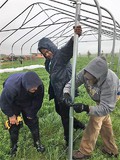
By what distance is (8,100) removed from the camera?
11.9ft

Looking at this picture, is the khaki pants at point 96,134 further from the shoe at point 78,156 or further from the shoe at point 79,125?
the shoe at point 79,125

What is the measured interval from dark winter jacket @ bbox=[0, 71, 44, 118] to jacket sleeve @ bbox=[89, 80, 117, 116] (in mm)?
736

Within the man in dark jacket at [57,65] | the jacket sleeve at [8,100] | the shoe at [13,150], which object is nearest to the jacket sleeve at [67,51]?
the man in dark jacket at [57,65]

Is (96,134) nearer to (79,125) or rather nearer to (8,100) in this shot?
(79,125)

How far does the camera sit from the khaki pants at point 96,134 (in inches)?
143

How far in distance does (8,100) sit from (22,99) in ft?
0.65

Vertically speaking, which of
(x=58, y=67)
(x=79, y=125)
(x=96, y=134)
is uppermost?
(x=58, y=67)

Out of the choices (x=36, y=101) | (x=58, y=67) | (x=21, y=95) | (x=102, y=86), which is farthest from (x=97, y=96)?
(x=21, y=95)

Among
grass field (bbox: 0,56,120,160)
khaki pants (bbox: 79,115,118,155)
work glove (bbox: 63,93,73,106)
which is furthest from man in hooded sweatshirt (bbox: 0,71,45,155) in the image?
khaki pants (bbox: 79,115,118,155)

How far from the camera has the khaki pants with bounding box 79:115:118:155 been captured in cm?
362

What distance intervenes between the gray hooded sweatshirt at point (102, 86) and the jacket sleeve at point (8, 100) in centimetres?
68

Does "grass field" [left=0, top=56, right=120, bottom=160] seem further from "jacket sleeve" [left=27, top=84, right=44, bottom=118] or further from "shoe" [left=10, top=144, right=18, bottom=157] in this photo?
"jacket sleeve" [left=27, top=84, right=44, bottom=118]

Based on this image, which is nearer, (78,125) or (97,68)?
(97,68)

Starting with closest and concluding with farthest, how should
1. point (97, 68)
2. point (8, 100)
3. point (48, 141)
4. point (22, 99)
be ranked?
point (97, 68), point (8, 100), point (22, 99), point (48, 141)
